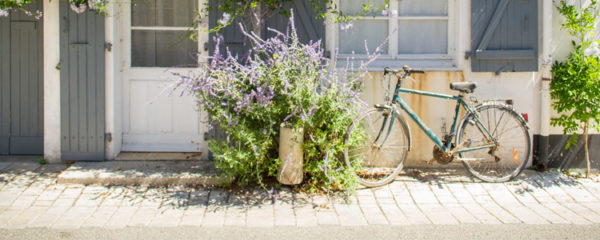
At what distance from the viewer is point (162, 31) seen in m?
6.77

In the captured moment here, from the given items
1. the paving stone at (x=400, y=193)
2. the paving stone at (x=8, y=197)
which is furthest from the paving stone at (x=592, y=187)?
the paving stone at (x=8, y=197)

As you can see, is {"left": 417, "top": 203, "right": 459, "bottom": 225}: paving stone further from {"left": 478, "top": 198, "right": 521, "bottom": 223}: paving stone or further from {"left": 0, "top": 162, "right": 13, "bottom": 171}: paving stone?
{"left": 0, "top": 162, "right": 13, "bottom": 171}: paving stone

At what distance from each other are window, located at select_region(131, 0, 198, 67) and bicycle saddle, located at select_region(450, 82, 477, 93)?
116 inches

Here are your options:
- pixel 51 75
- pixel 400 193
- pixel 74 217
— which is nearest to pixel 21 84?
pixel 51 75

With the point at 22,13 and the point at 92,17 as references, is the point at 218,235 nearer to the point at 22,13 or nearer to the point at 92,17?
the point at 92,17

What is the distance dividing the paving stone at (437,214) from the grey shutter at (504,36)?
1.82m

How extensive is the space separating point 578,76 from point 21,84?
248 inches

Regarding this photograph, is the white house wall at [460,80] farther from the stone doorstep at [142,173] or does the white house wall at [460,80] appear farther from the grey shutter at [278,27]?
the stone doorstep at [142,173]

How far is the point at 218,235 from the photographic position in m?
4.43

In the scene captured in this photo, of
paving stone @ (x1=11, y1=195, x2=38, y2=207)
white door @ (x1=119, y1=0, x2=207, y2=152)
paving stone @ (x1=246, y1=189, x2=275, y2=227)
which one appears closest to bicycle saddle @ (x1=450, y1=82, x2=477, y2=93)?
paving stone @ (x1=246, y1=189, x2=275, y2=227)

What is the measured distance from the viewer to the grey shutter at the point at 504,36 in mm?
6246

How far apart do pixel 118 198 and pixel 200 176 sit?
0.84m

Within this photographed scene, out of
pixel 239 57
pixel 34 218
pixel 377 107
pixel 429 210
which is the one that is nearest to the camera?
pixel 34 218

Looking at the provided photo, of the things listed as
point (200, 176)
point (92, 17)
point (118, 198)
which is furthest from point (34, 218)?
point (92, 17)
